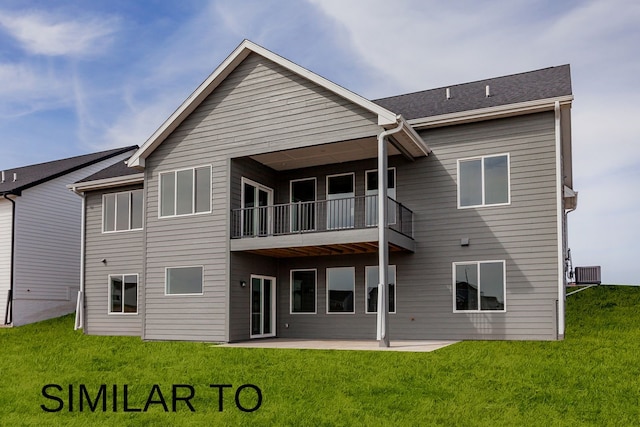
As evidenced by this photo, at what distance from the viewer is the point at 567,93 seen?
14.6 m

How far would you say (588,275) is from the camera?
23.2 metres

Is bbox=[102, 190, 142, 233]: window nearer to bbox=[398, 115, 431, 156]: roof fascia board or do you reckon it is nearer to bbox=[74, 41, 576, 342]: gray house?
bbox=[74, 41, 576, 342]: gray house

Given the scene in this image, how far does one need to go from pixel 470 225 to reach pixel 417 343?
3367 millimetres

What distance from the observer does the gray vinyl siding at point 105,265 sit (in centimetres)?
2005

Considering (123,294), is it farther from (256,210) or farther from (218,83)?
(218,83)

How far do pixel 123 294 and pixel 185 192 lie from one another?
16.0 ft

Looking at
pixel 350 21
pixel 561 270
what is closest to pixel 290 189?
pixel 350 21

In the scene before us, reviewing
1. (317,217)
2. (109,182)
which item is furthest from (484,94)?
(109,182)

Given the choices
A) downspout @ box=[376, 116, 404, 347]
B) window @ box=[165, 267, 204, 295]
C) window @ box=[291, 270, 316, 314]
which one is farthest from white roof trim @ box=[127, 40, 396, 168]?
window @ box=[291, 270, 316, 314]

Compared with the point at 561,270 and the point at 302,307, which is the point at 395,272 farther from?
the point at 561,270

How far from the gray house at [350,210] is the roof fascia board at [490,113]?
5cm

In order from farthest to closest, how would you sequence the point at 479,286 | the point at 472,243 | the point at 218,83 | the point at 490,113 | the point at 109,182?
the point at 109,182 → the point at 218,83 → the point at 472,243 → the point at 479,286 → the point at 490,113

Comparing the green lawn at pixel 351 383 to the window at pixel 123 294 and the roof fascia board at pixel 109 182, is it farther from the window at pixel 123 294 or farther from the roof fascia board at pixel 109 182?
the roof fascia board at pixel 109 182

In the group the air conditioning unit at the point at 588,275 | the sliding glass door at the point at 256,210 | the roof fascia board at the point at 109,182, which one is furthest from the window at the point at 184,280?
the air conditioning unit at the point at 588,275
